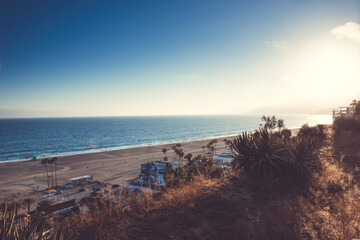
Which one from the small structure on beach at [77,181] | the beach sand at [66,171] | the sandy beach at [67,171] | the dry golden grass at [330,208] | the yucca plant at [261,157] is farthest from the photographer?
the sandy beach at [67,171]

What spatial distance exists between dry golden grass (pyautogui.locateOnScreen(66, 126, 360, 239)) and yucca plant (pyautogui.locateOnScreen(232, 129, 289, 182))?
2.13ft

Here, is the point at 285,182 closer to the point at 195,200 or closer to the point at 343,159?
the point at 195,200

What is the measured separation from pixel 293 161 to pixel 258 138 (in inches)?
62.3

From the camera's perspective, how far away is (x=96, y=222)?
5.41m

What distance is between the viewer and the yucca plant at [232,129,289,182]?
8.04 meters

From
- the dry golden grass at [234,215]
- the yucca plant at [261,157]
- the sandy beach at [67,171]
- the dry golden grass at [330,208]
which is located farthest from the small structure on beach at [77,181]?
the dry golden grass at [330,208]

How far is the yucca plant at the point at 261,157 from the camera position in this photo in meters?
8.04

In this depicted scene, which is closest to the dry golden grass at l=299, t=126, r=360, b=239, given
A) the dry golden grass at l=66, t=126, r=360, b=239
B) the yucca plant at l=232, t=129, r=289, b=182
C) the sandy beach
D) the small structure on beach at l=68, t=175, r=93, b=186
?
the dry golden grass at l=66, t=126, r=360, b=239

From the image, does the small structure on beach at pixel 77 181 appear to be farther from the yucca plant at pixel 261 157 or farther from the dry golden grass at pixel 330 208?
the dry golden grass at pixel 330 208

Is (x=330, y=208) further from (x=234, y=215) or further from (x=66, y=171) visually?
(x=66, y=171)

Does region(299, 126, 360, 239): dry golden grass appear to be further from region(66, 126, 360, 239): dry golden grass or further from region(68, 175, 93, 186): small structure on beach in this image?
region(68, 175, 93, 186): small structure on beach

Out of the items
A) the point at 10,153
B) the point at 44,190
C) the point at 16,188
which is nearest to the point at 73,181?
A: the point at 44,190

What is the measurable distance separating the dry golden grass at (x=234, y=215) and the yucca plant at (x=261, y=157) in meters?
0.65

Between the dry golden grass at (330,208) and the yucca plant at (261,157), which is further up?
the yucca plant at (261,157)
